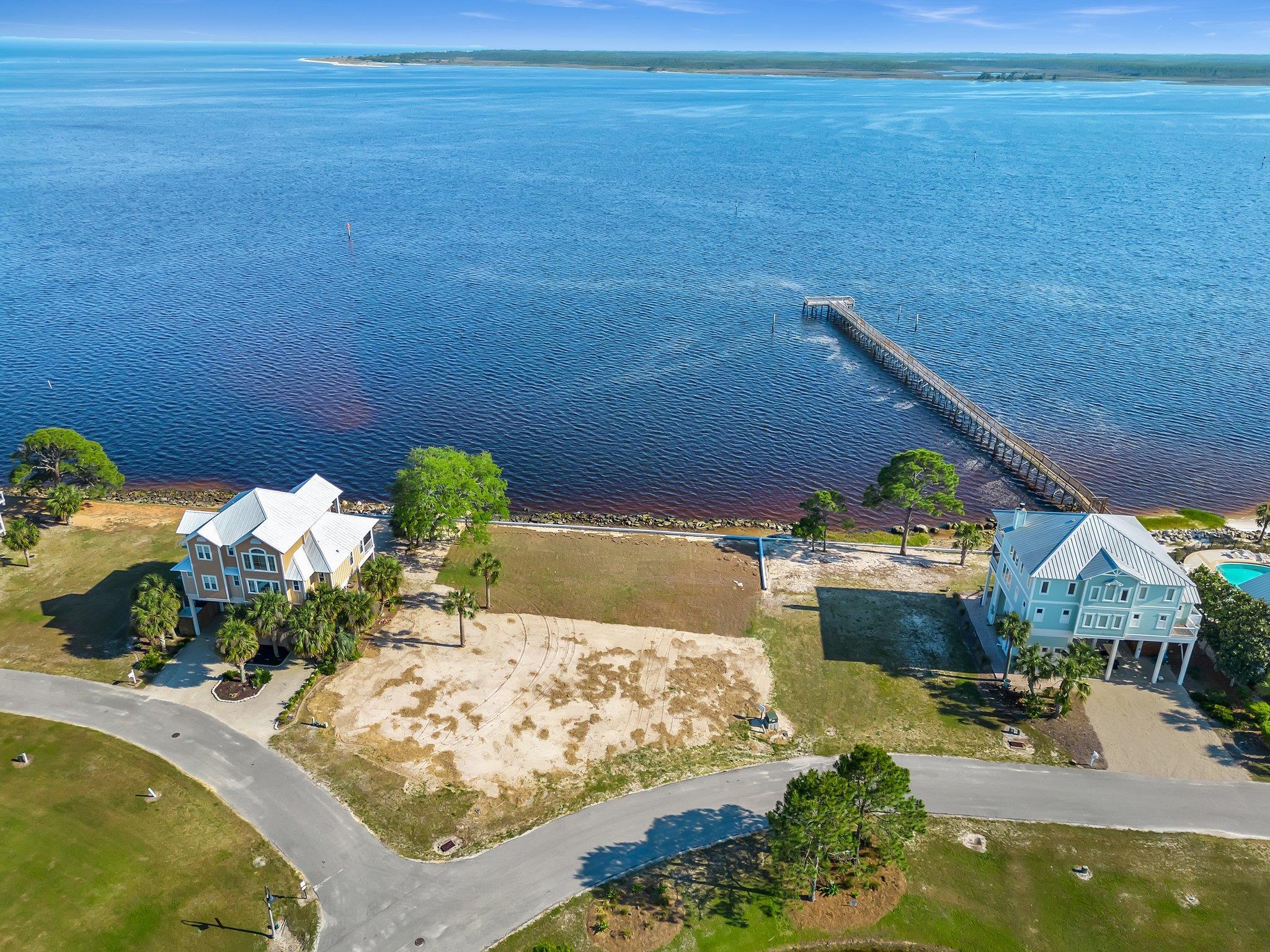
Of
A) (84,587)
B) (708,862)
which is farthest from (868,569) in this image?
(84,587)

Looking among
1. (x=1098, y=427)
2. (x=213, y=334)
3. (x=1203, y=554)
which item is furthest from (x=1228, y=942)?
(x=213, y=334)

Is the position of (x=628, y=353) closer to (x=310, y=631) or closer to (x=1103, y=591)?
(x=310, y=631)

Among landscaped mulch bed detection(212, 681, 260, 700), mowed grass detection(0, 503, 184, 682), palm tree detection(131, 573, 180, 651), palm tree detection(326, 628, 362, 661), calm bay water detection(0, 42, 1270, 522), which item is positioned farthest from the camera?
calm bay water detection(0, 42, 1270, 522)

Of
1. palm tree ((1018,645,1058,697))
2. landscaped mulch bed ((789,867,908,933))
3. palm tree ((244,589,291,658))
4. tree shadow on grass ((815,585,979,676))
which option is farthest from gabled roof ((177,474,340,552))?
palm tree ((1018,645,1058,697))

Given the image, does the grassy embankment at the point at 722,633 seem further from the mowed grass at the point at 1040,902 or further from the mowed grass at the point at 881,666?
the mowed grass at the point at 1040,902

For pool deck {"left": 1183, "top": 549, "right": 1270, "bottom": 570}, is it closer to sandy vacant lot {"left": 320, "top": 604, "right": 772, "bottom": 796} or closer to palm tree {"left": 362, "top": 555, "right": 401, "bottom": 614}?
sandy vacant lot {"left": 320, "top": 604, "right": 772, "bottom": 796}

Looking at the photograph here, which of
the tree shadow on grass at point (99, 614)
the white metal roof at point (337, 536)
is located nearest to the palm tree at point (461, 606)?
the white metal roof at point (337, 536)
